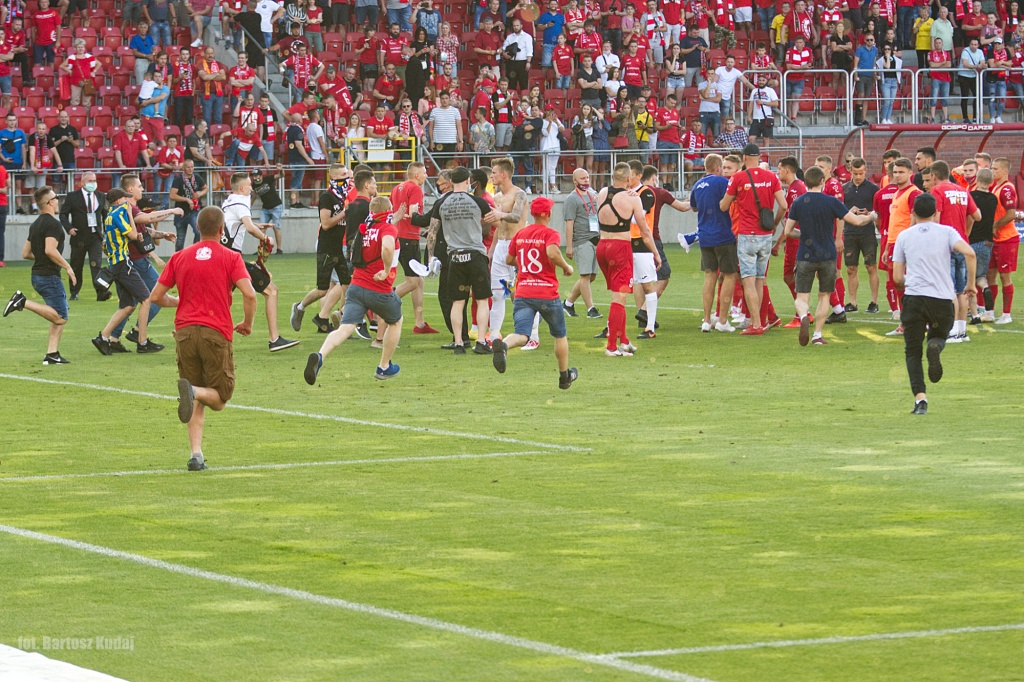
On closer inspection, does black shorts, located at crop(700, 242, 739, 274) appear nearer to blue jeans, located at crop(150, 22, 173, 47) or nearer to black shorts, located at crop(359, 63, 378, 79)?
black shorts, located at crop(359, 63, 378, 79)

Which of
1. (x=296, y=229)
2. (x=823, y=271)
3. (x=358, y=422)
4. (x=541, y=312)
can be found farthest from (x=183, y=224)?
(x=358, y=422)

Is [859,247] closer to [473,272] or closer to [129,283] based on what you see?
[473,272]

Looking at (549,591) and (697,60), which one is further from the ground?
(697,60)

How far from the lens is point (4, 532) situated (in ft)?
31.4

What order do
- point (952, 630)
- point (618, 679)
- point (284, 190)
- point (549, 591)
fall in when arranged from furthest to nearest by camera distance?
point (284, 190) < point (549, 591) < point (952, 630) < point (618, 679)

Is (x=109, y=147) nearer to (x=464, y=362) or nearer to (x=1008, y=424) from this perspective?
(x=464, y=362)

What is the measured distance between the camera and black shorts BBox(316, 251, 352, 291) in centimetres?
1980

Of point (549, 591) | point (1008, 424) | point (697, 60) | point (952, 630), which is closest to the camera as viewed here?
point (952, 630)

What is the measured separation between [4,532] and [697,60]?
110 feet

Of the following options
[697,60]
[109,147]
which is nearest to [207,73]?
[109,147]

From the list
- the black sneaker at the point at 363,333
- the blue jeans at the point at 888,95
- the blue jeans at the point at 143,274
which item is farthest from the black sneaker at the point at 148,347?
the blue jeans at the point at 888,95

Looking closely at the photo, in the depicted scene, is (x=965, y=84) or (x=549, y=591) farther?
(x=965, y=84)

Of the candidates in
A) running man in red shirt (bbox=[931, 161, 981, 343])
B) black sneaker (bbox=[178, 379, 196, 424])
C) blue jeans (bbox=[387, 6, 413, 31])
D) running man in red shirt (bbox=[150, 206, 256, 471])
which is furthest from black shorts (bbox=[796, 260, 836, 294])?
blue jeans (bbox=[387, 6, 413, 31])

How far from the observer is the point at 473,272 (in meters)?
17.7
